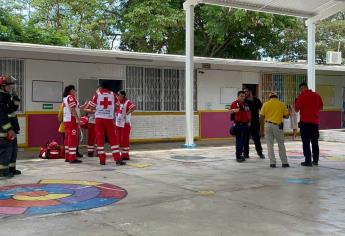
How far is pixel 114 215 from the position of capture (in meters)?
5.99

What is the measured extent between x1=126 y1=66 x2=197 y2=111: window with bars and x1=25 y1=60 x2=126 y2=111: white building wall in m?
0.57

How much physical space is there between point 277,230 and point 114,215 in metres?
2.00

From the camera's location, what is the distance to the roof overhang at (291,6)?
1474 centimetres

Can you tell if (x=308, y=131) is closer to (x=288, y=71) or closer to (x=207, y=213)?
(x=207, y=213)

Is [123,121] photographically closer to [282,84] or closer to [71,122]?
[71,122]

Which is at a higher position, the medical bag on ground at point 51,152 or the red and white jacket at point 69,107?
the red and white jacket at point 69,107

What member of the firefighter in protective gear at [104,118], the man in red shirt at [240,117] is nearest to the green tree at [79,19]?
the firefighter in protective gear at [104,118]

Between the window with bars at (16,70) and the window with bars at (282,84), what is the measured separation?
31.8 feet

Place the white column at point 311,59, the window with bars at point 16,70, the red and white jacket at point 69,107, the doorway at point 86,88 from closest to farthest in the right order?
1. the red and white jacket at point 69,107
2. the window with bars at point 16,70
3. the doorway at point 86,88
4. the white column at point 311,59

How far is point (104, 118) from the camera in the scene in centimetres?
1042

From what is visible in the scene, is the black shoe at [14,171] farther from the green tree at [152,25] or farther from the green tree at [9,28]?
the green tree at [9,28]

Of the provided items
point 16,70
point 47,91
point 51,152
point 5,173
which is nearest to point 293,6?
point 47,91

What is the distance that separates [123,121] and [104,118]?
0.85 meters

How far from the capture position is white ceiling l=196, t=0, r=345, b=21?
14.8m
